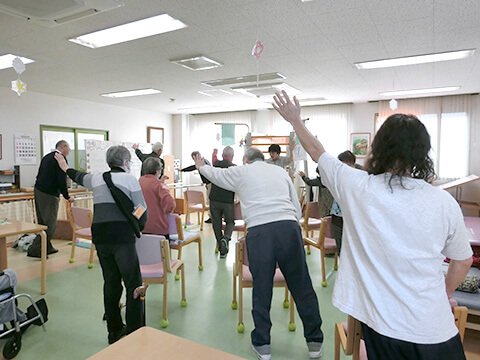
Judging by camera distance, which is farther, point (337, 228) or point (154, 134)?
point (154, 134)

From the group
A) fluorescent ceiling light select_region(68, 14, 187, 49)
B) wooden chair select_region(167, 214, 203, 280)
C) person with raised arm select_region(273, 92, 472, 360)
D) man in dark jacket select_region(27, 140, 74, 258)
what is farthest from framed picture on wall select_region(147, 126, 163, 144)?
person with raised arm select_region(273, 92, 472, 360)

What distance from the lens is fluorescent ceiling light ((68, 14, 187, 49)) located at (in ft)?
9.98

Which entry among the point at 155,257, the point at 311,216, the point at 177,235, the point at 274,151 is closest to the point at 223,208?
the point at 177,235

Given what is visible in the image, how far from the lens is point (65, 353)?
232cm

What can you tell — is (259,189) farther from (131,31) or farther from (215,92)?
(215,92)

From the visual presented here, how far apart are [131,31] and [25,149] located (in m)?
4.33

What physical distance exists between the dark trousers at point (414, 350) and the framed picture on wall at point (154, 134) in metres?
8.67

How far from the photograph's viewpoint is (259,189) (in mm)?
2229

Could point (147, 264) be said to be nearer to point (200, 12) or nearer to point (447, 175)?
point (200, 12)

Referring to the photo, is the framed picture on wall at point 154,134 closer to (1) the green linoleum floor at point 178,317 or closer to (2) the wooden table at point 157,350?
(1) the green linoleum floor at point 178,317

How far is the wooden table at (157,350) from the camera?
109 cm

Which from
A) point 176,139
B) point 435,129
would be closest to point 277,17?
point 435,129

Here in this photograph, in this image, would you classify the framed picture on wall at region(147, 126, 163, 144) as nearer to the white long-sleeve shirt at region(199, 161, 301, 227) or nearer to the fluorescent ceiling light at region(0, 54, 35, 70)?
the fluorescent ceiling light at region(0, 54, 35, 70)

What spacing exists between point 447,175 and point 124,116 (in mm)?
7551
